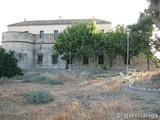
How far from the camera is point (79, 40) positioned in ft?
159

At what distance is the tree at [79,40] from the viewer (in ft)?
157

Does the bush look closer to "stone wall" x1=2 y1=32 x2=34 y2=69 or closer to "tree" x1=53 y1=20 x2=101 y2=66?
"tree" x1=53 y1=20 x2=101 y2=66

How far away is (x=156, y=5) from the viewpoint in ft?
61.2

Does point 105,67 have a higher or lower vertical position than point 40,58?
lower

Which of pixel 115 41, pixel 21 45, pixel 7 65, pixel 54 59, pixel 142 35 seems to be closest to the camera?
pixel 7 65

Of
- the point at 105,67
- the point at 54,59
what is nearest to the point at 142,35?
the point at 105,67

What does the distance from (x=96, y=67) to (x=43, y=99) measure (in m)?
39.3

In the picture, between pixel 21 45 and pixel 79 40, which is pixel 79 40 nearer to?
pixel 79 40

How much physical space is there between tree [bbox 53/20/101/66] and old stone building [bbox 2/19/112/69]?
4670 millimetres

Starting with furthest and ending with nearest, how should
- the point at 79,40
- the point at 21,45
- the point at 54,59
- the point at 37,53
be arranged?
the point at 37,53
the point at 54,59
the point at 21,45
the point at 79,40

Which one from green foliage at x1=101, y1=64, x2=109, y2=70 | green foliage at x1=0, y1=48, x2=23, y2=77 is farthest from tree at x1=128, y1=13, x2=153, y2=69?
green foliage at x1=0, y1=48, x2=23, y2=77

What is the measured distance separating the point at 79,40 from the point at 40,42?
32.3ft

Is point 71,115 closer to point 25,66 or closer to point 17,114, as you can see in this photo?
point 17,114

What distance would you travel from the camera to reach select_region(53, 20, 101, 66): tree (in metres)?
47.8
